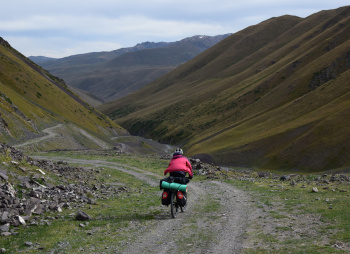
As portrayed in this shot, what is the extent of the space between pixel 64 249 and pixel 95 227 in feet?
8.91

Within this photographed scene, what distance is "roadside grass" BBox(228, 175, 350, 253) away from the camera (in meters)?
Answer: 11.3

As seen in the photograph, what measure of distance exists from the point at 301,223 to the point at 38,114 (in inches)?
3645

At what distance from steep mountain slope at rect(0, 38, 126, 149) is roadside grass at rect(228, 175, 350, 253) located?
56570 millimetres

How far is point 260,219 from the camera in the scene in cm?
1548

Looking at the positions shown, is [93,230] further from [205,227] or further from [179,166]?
[179,166]

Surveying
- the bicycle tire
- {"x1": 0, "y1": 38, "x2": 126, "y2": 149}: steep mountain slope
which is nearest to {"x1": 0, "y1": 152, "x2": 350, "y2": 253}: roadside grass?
the bicycle tire

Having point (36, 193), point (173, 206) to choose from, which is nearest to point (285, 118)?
point (173, 206)

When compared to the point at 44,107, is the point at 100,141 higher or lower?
lower

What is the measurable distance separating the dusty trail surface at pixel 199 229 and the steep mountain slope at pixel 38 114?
54582 mm

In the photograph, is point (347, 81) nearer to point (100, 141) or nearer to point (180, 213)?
point (100, 141)

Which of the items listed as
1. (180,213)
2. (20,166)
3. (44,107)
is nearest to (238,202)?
(180,213)

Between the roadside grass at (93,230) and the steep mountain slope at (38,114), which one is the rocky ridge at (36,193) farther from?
the steep mountain slope at (38,114)

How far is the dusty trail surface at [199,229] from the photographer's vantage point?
11.7 meters

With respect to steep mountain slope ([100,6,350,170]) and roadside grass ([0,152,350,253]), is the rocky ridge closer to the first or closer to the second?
roadside grass ([0,152,350,253])
